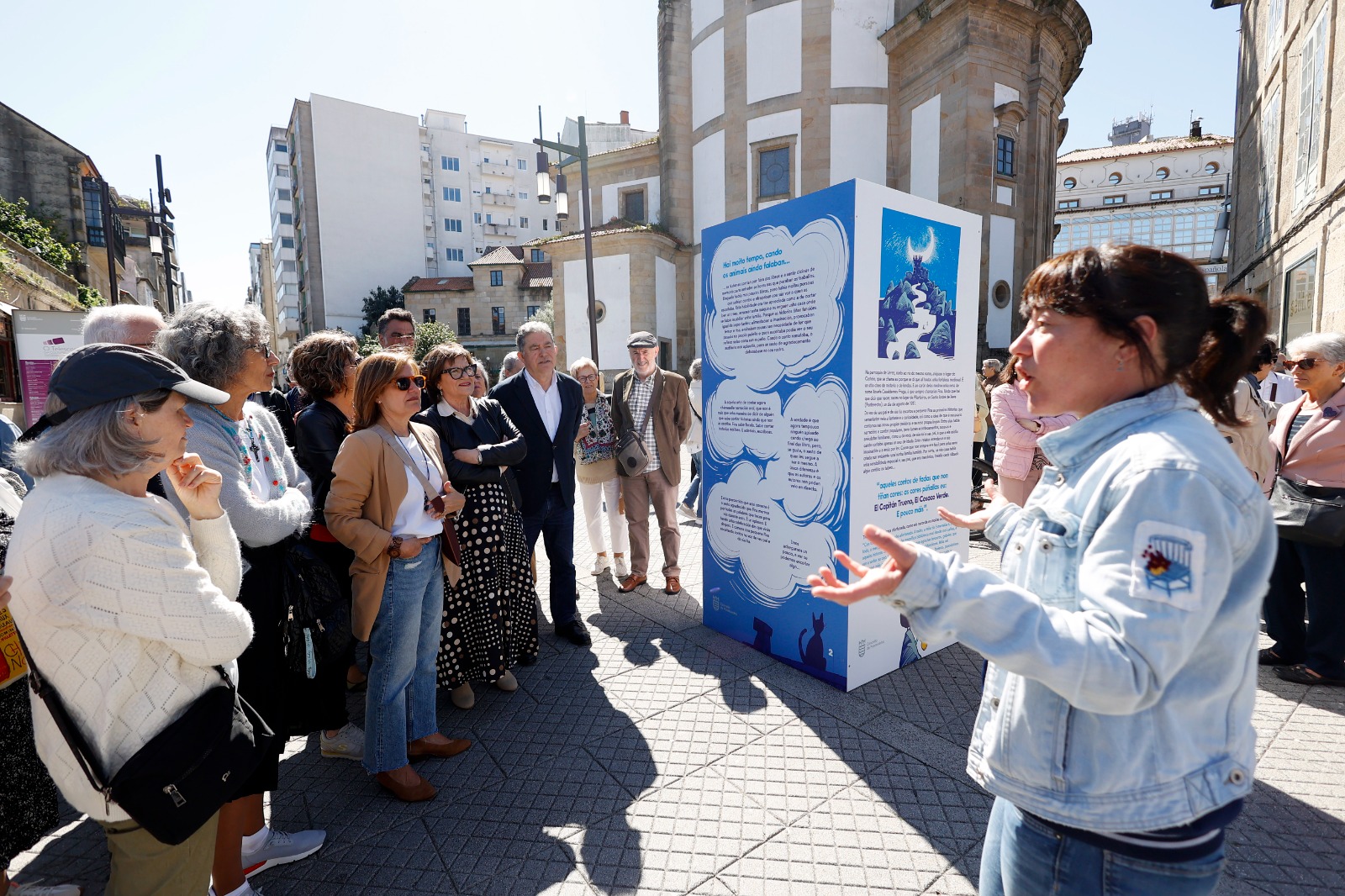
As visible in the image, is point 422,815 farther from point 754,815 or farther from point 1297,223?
point 1297,223

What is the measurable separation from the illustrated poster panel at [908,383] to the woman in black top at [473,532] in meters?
1.99

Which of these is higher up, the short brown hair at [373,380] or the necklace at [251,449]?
the short brown hair at [373,380]

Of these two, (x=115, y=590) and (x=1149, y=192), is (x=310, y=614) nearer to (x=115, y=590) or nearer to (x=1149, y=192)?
(x=115, y=590)

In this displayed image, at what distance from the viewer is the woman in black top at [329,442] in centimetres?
318

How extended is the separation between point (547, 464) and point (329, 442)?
158 cm

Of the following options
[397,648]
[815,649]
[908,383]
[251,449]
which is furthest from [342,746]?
[908,383]

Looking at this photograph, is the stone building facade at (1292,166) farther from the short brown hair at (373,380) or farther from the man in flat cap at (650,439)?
the short brown hair at (373,380)

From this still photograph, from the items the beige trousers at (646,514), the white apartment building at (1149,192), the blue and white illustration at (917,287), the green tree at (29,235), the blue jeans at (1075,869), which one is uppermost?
the white apartment building at (1149,192)

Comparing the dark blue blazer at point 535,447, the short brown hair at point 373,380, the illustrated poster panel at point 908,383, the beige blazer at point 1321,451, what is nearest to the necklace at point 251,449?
the short brown hair at point 373,380

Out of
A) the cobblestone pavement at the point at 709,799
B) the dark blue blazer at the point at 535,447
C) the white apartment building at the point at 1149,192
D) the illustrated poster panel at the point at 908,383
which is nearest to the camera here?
the cobblestone pavement at the point at 709,799

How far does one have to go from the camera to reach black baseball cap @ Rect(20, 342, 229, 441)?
1652 millimetres

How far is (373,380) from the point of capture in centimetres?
293

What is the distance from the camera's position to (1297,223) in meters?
12.5

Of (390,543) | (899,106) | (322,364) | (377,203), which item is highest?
(377,203)
